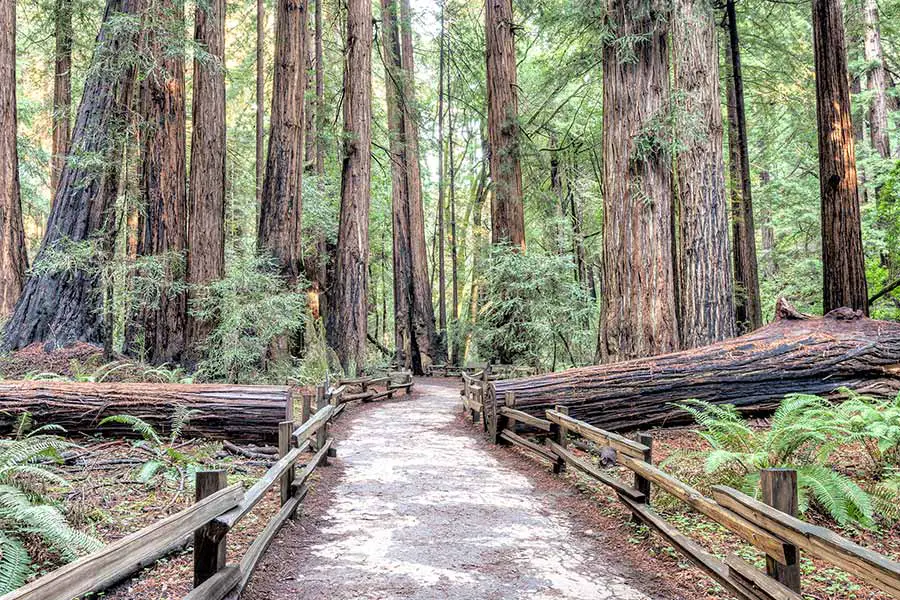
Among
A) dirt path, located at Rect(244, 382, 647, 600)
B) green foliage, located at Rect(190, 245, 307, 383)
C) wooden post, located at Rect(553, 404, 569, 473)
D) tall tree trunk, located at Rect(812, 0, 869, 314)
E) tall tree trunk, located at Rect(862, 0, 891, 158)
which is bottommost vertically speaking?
dirt path, located at Rect(244, 382, 647, 600)

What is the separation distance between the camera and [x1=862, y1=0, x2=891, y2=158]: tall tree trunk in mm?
17102

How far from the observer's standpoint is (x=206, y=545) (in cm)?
336

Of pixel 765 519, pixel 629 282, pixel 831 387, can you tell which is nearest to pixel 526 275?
pixel 629 282

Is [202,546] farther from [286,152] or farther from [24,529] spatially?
[286,152]

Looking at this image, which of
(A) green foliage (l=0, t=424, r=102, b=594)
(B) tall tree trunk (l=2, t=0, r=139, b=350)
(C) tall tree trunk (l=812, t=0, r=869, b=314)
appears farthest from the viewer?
(B) tall tree trunk (l=2, t=0, r=139, b=350)

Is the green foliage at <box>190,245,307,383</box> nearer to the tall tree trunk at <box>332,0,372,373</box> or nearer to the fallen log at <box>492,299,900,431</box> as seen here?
the tall tree trunk at <box>332,0,372,373</box>

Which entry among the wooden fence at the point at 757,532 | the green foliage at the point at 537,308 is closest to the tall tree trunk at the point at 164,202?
the green foliage at the point at 537,308

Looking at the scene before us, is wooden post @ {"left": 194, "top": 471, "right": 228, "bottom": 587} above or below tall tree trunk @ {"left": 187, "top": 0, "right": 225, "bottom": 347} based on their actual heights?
below

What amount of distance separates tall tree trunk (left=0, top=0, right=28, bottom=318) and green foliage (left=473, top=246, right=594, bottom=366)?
36.4 feet

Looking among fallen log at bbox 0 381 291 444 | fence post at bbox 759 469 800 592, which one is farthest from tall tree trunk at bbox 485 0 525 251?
fence post at bbox 759 469 800 592

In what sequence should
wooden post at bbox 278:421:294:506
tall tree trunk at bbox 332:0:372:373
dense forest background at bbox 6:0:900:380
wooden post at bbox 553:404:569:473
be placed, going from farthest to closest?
1. tall tree trunk at bbox 332:0:372:373
2. dense forest background at bbox 6:0:900:380
3. wooden post at bbox 553:404:569:473
4. wooden post at bbox 278:421:294:506

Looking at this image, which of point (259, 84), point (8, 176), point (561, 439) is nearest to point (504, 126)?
point (259, 84)

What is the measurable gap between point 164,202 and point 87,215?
4.56 feet

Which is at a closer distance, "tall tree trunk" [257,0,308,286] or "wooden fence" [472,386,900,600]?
"wooden fence" [472,386,900,600]
